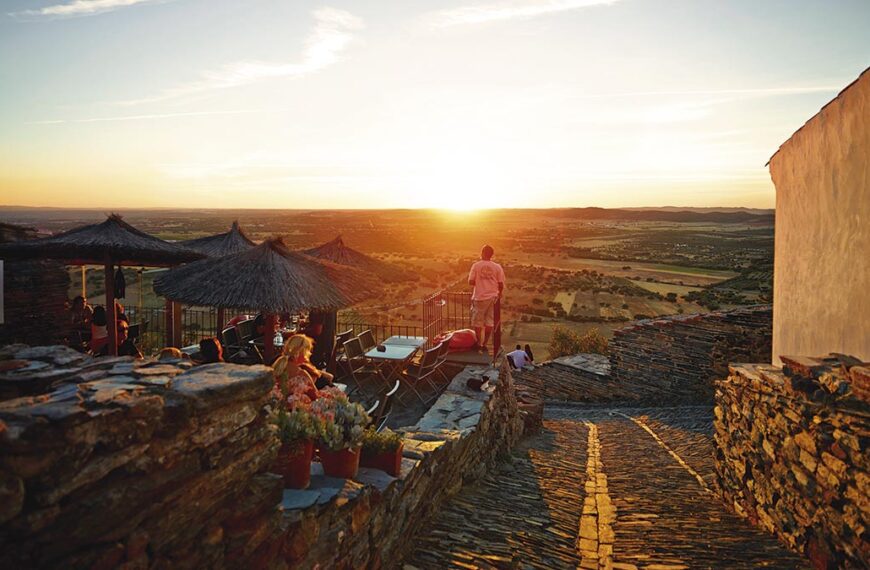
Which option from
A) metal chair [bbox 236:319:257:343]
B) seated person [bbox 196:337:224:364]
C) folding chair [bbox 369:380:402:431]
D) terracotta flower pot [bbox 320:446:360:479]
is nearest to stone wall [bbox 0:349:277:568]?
terracotta flower pot [bbox 320:446:360:479]

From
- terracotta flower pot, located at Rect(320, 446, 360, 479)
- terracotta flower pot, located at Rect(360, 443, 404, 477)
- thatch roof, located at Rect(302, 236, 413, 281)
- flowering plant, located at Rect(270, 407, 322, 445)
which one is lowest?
terracotta flower pot, located at Rect(360, 443, 404, 477)

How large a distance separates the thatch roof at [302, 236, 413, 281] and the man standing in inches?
50.1

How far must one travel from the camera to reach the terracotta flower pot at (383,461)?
385 cm

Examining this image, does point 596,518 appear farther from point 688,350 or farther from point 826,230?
point 688,350

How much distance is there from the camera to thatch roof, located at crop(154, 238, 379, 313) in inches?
260

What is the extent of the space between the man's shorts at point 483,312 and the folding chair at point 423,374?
3.47 ft

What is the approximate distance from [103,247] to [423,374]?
486 centimetres

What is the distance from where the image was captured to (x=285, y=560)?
2674 mm

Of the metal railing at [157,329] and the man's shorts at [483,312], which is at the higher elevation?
the man's shorts at [483,312]

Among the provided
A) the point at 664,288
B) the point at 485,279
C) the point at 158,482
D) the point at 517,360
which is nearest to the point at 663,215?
the point at 664,288

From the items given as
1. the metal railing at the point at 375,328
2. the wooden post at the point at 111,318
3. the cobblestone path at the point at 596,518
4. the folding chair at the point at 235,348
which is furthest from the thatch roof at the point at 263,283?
the cobblestone path at the point at 596,518

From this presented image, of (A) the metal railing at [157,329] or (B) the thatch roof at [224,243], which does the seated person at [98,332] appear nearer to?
(A) the metal railing at [157,329]

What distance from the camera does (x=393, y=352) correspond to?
840 centimetres

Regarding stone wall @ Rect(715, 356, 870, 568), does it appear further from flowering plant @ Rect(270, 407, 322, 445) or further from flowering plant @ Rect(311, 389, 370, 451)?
flowering plant @ Rect(270, 407, 322, 445)
